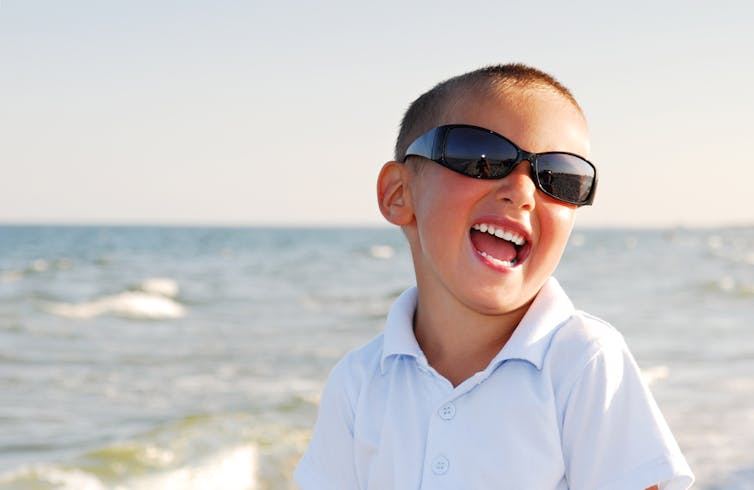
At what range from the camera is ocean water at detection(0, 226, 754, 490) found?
620 cm

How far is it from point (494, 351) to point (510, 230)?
33 cm

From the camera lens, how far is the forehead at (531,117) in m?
2.12

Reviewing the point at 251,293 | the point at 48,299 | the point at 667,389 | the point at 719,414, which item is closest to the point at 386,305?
the point at 251,293

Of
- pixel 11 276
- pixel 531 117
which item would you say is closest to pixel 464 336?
pixel 531 117

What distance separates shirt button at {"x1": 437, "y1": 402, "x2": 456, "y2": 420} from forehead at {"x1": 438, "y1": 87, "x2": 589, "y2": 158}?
62cm

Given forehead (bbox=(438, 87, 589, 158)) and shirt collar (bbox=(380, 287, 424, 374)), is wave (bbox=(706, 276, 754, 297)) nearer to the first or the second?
shirt collar (bbox=(380, 287, 424, 374))

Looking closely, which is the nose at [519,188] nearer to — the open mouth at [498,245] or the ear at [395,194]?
the open mouth at [498,245]

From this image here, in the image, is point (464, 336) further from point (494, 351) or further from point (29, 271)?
point (29, 271)

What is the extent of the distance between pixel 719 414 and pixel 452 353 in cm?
597

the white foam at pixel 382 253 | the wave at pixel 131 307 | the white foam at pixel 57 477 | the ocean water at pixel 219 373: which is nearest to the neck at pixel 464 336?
the ocean water at pixel 219 373

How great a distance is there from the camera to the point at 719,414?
751 cm

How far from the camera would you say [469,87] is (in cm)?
220

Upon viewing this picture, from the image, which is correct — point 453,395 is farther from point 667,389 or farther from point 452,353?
point 667,389

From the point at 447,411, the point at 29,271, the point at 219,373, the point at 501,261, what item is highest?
the point at 501,261
